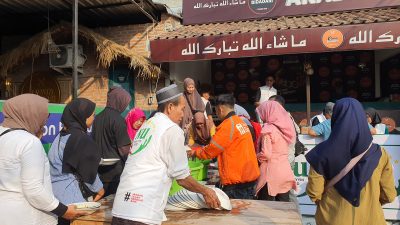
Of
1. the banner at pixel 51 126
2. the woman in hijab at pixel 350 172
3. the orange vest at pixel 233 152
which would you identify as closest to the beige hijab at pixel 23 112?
the orange vest at pixel 233 152

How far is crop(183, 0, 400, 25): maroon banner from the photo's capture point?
906cm

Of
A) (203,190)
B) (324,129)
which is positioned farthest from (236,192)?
(324,129)

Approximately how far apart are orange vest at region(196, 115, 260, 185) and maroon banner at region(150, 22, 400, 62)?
4.22 meters

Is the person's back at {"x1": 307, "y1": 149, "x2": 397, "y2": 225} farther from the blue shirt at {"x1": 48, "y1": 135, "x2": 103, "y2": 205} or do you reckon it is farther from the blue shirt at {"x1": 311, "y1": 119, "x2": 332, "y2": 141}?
the blue shirt at {"x1": 311, "y1": 119, "x2": 332, "y2": 141}

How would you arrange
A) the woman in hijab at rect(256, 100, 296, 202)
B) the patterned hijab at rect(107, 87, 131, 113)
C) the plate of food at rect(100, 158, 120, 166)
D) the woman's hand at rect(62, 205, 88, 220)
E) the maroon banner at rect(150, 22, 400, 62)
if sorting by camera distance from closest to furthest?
the woman's hand at rect(62, 205, 88, 220) → the plate of food at rect(100, 158, 120, 166) → the patterned hijab at rect(107, 87, 131, 113) → the woman in hijab at rect(256, 100, 296, 202) → the maroon banner at rect(150, 22, 400, 62)

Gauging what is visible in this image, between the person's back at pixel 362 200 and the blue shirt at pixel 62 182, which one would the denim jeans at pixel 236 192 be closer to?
the person's back at pixel 362 200

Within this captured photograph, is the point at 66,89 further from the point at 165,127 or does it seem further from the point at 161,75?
the point at 165,127

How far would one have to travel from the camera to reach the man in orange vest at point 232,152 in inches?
142

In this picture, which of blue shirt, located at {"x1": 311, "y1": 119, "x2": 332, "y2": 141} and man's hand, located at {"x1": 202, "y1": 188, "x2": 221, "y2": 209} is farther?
blue shirt, located at {"x1": 311, "y1": 119, "x2": 332, "y2": 141}

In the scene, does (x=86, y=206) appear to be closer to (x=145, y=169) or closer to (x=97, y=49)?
(x=145, y=169)

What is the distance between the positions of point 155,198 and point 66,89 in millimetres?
8090

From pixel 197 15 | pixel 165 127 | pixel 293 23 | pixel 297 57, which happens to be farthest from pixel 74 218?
pixel 297 57

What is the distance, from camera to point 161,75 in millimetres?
8734

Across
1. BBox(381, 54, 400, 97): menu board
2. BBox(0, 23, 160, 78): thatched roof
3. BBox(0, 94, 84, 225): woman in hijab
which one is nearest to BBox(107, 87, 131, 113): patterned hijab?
BBox(0, 94, 84, 225): woman in hijab
